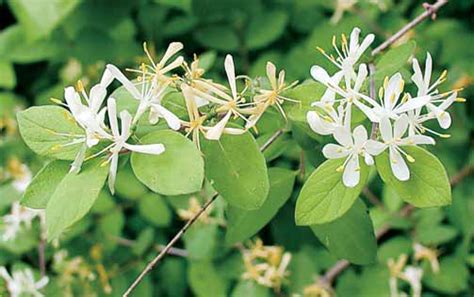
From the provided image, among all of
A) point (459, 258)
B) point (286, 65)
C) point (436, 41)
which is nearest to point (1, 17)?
point (286, 65)

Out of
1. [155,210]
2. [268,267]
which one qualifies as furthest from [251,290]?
[155,210]

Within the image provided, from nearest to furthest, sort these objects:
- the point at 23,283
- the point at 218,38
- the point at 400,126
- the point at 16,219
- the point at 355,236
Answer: the point at 400,126, the point at 355,236, the point at 23,283, the point at 16,219, the point at 218,38

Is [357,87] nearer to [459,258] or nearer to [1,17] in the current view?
[459,258]

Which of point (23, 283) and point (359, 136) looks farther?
point (23, 283)

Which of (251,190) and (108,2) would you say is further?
(108,2)

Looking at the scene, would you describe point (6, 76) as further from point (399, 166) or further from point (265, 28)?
point (399, 166)

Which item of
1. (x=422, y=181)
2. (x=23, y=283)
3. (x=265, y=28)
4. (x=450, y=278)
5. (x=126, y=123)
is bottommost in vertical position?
(x=450, y=278)

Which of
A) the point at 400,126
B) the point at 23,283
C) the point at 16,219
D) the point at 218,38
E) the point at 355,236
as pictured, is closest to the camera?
the point at 400,126

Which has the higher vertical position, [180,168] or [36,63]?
[180,168]
